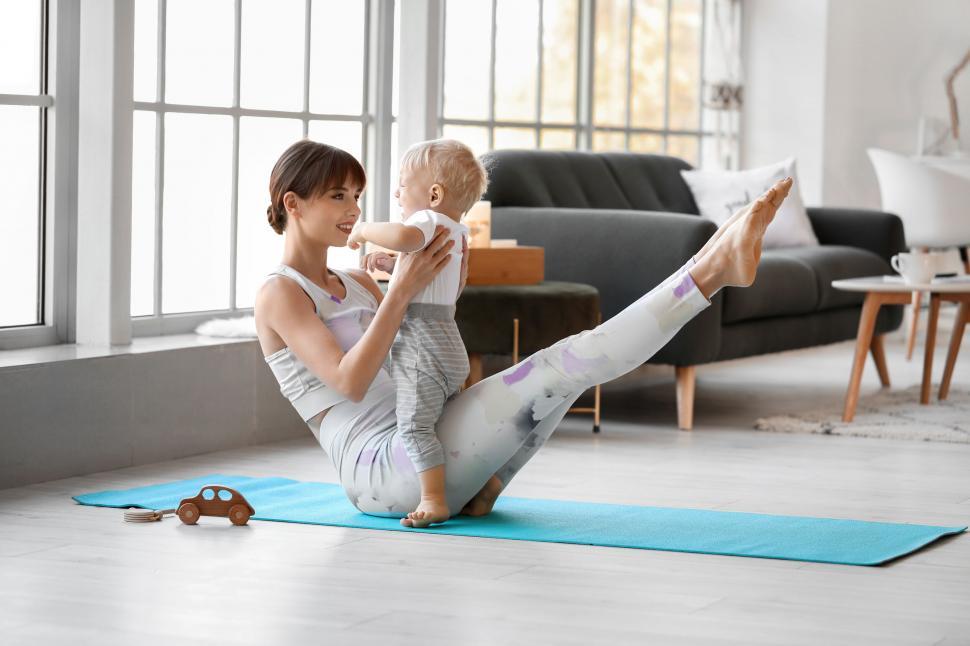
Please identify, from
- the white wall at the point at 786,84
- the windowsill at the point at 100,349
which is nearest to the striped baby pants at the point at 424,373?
the windowsill at the point at 100,349

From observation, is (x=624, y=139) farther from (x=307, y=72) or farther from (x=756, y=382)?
(x=307, y=72)

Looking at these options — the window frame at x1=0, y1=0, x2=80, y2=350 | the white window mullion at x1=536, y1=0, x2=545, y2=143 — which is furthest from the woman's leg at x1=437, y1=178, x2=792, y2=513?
the white window mullion at x1=536, y1=0, x2=545, y2=143

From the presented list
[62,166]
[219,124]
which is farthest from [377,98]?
[62,166]

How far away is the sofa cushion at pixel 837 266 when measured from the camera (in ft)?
16.8

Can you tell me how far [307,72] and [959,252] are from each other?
13.4 feet

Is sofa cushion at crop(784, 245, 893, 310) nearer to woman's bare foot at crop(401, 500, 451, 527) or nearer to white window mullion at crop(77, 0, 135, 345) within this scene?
white window mullion at crop(77, 0, 135, 345)

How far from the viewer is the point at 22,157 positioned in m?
3.69

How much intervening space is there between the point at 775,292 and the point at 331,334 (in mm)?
2299

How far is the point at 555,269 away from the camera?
15.1ft

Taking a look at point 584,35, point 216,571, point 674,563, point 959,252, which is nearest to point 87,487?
point 216,571

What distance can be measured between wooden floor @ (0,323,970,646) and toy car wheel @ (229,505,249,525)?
2cm

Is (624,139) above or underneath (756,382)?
above

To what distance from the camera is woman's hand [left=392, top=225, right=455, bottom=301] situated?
2.72 metres

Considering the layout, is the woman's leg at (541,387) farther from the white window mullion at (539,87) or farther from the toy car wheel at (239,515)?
the white window mullion at (539,87)
